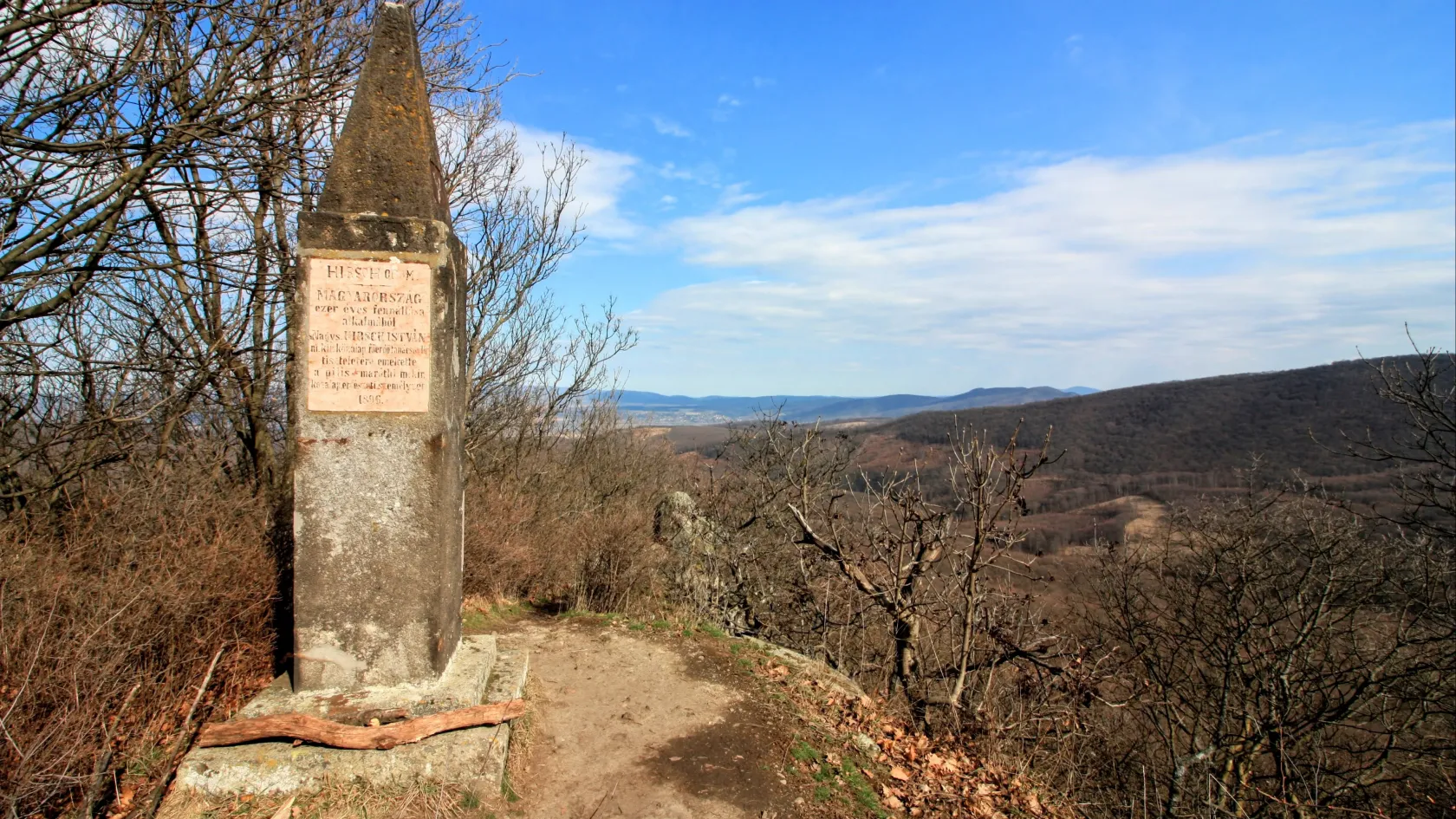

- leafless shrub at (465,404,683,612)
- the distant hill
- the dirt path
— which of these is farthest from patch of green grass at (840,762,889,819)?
the distant hill

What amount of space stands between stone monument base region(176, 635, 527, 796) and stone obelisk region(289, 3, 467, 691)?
0.12 metres

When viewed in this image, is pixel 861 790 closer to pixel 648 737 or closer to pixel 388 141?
pixel 648 737

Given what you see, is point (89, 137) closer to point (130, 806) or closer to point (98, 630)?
point (98, 630)

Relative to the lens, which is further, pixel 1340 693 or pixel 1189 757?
pixel 1340 693

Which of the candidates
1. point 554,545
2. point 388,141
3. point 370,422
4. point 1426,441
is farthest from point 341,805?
point 1426,441

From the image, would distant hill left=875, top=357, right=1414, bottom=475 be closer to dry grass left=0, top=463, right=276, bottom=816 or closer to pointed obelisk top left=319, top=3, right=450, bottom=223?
dry grass left=0, top=463, right=276, bottom=816

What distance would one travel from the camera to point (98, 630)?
357 centimetres

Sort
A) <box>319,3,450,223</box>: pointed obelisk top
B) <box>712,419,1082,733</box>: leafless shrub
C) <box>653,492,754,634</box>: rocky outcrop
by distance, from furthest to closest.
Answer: <box>653,492,754,634</box>: rocky outcrop
<box>712,419,1082,733</box>: leafless shrub
<box>319,3,450,223</box>: pointed obelisk top

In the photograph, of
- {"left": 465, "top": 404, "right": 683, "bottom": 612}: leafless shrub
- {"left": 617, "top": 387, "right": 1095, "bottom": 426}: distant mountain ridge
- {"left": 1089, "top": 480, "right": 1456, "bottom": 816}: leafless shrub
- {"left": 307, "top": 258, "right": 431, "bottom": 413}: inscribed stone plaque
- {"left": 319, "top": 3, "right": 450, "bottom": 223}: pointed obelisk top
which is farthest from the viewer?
{"left": 617, "top": 387, "right": 1095, "bottom": 426}: distant mountain ridge

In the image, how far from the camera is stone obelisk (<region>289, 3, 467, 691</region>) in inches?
142

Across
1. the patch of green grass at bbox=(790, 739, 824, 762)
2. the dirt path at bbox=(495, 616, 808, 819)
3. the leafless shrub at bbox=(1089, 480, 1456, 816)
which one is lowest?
the leafless shrub at bbox=(1089, 480, 1456, 816)

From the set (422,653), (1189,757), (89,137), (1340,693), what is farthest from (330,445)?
(1340,693)

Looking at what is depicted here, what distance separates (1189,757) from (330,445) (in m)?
8.22

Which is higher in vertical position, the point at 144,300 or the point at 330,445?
the point at 144,300
